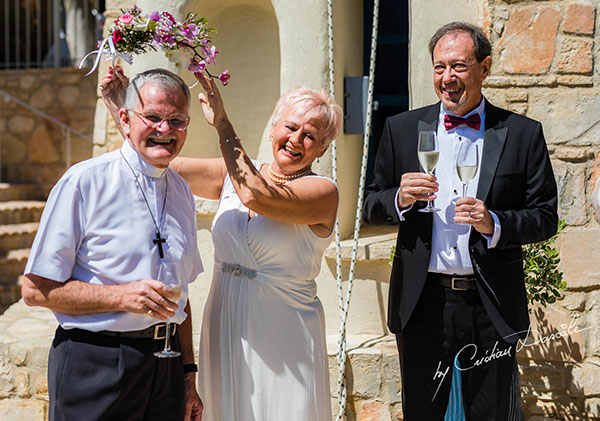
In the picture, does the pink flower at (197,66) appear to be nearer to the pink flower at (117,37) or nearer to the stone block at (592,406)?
the pink flower at (117,37)

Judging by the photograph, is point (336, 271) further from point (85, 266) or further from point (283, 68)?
point (85, 266)

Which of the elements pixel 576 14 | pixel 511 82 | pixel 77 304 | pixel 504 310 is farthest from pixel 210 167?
pixel 576 14

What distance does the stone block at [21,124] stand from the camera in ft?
30.9

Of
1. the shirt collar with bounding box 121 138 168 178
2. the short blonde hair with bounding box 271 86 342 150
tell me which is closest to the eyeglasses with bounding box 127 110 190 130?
the shirt collar with bounding box 121 138 168 178

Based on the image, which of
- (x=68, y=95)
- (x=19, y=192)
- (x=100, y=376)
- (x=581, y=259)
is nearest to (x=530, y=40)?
(x=581, y=259)

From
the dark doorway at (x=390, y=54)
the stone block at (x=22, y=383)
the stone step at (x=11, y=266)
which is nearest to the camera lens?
the stone block at (x=22, y=383)

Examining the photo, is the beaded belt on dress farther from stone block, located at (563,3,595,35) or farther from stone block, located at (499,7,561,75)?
stone block, located at (563,3,595,35)

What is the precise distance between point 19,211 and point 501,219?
7200mm

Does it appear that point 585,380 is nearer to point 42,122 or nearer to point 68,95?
point 68,95

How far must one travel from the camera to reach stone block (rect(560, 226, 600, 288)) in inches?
153

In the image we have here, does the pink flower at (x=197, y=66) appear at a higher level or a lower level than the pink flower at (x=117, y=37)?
lower

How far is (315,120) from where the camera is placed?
2.62m

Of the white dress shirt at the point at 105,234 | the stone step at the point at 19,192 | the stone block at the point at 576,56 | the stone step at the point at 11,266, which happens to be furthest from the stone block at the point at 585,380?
the stone step at the point at 19,192

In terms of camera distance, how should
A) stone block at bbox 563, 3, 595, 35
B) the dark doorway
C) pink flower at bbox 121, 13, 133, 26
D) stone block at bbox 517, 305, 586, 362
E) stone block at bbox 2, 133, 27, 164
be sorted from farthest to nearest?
stone block at bbox 2, 133, 27, 164 → the dark doorway → stone block at bbox 517, 305, 586, 362 → stone block at bbox 563, 3, 595, 35 → pink flower at bbox 121, 13, 133, 26
